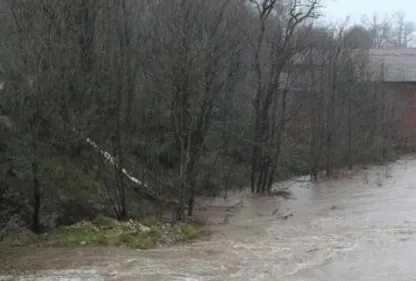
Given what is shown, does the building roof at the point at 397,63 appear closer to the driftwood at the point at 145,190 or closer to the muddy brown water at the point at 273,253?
the muddy brown water at the point at 273,253

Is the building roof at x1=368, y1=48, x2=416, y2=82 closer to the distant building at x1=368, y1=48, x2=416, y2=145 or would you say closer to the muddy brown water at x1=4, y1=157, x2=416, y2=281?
the distant building at x1=368, y1=48, x2=416, y2=145

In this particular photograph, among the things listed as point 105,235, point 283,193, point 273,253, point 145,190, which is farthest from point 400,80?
point 105,235

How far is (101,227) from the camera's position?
52.4 feet

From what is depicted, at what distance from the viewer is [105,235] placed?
15.3 m

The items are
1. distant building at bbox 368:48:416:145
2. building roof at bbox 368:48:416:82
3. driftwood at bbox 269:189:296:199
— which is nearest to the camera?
Result: driftwood at bbox 269:189:296:199

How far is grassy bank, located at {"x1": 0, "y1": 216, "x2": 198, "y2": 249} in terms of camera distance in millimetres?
14836

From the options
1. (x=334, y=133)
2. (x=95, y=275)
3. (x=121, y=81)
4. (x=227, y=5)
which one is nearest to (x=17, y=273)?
(x=95, y=275)

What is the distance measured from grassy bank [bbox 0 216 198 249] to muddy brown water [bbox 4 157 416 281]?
1.87 ft

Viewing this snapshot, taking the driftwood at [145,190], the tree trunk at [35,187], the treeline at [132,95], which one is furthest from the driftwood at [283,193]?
the tree trunk at [35,187]

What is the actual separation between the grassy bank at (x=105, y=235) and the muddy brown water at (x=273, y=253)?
0.57 metres

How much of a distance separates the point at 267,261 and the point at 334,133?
20647mm

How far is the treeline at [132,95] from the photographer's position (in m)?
15.7

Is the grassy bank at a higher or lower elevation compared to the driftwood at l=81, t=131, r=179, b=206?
lower

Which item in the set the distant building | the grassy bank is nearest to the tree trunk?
the grassy bank
